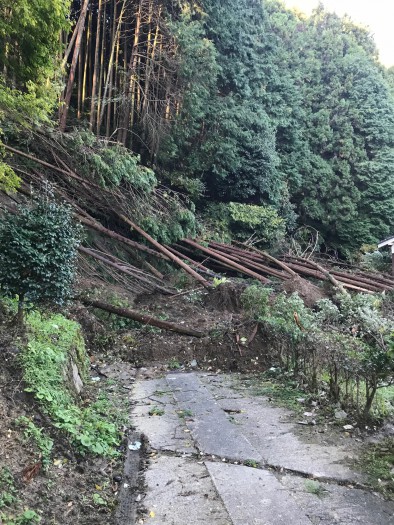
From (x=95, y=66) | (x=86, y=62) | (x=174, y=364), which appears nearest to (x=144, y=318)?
(x=174, y=364)

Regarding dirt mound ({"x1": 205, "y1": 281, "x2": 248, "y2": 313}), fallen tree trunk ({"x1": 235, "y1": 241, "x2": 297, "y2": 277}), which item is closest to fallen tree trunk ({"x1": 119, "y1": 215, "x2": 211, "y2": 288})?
dirt mound ({"x1": 205, "y1": 281, "x2": 248, "y2": 313})

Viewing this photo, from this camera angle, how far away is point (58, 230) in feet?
18.1

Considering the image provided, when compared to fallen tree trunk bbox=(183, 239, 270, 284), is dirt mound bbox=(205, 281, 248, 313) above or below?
below

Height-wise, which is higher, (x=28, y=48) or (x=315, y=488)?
(x=28, y=48)

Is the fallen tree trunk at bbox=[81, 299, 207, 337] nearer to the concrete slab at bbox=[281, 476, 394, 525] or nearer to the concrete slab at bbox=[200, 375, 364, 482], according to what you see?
the concrete slab at bbox=[200, 375, 364, 482]

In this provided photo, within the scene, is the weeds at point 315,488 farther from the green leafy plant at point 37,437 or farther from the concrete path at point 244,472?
the green leafy plant at point 37,437

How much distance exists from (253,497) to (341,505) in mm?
694

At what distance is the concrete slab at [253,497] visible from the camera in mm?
2951

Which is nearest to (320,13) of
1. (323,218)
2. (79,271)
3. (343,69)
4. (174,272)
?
(343,69)

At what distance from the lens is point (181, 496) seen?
3.29m

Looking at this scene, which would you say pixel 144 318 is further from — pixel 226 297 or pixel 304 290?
pixel 304 290

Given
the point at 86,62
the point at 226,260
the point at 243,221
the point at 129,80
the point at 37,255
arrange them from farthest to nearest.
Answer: the point at 243,221
the point at 86,62
the point at 129,80
the point at 226,260
the point at 37,255

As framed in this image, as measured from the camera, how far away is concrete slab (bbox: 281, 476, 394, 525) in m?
2.94

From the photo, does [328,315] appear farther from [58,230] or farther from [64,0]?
[64,0]
